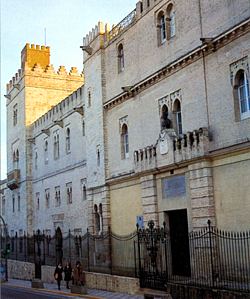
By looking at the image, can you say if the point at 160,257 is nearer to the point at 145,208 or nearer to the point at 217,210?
the point at 145,208

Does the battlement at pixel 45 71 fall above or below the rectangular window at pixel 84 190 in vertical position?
above

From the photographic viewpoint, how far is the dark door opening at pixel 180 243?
19.7 meters

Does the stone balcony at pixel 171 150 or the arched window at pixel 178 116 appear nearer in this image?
the stone balcony at pixel 171 150

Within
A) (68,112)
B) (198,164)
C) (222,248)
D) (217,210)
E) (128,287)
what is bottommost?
(128,287)

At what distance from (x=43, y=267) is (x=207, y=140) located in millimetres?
16357

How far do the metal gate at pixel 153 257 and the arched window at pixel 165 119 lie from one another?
3811 millimetres

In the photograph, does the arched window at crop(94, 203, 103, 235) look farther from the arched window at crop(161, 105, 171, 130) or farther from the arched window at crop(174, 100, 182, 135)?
the arched window at crop(174, 100, 182, 135)

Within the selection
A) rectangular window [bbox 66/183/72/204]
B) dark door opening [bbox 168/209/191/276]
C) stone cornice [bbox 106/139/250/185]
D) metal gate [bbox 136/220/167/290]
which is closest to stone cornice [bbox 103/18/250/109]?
stone cornice [bbox 106/139/250/185]

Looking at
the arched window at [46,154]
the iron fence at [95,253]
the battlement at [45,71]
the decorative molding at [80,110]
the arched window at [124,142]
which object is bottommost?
the iron fence at [95,253]

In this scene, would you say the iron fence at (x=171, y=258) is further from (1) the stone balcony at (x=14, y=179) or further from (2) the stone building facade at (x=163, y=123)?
(1) the stone balcony at (x=14, y=179)

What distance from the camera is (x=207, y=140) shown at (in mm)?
18234

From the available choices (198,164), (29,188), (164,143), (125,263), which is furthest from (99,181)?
(29,188)

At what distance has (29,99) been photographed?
41.1 m

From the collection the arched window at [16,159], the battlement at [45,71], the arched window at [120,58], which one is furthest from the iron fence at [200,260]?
the arched window at [16,159]
